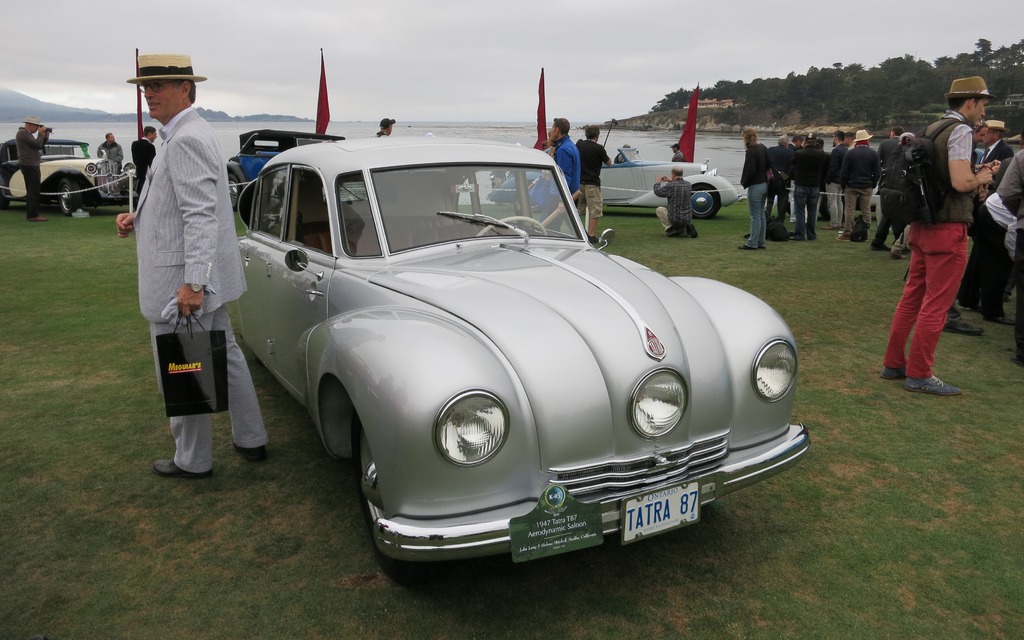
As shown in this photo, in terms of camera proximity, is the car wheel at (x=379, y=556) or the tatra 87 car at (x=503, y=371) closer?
the tatra 87 car at (x=503, y=371)

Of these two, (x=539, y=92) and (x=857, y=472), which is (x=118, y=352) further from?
(x=539, y=92)

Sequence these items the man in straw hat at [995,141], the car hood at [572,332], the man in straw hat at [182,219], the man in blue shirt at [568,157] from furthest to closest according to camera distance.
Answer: the man in blue shirt at [568,157] → the man in straw hat at [995,141] → the man in straw hat at [182,219] → the car hood at [572,332]

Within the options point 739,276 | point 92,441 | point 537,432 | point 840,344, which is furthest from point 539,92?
point 537,432

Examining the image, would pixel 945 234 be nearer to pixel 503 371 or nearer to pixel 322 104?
pixel 503 371

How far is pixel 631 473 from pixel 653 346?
1.59 feet

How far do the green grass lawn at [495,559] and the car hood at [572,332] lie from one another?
0.68 metres

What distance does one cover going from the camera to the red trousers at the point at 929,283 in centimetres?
488

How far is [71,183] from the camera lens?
15406 millimetres

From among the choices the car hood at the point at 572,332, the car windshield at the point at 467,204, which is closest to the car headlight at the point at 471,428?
the car hood at the point at 572,332

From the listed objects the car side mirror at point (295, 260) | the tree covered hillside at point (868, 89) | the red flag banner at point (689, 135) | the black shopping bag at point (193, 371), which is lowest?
the black shopping bag at point (193, 371)

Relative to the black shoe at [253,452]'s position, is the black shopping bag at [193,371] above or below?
above

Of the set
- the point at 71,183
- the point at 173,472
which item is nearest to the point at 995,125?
the point at 173,472

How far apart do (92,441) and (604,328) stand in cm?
326

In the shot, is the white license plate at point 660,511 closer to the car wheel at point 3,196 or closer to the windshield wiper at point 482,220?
the windshield wiper at point 482,220
